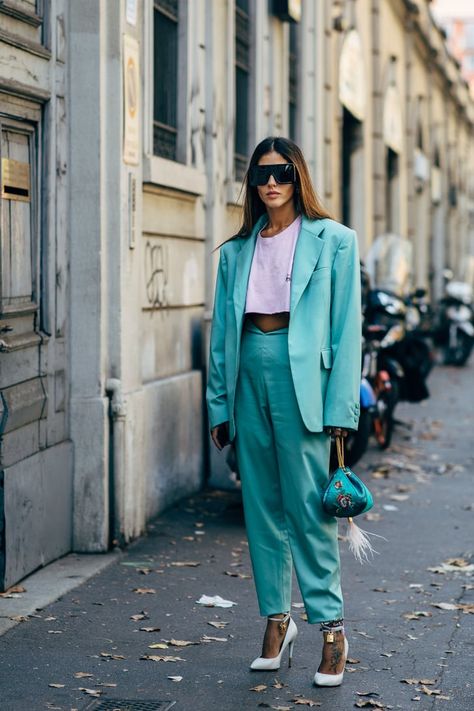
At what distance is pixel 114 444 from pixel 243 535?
3.54ft

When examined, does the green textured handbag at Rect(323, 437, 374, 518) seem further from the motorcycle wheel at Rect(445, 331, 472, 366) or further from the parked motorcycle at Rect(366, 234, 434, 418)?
the motorcycle wheel at Rect(445, 331, 472, 366)

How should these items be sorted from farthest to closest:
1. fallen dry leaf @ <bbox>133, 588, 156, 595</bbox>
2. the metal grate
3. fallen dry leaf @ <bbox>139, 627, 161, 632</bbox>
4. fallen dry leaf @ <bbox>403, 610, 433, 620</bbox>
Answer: fallen dry leaf @ <bbox>133, 588, 156, 595</bbox>, fallen dry leaf @ <bbox>403, 610, 433, 620</bbox>, fallen dry leaf @ <bbox>139, 627, 161, 632</bbox>, the metal grate

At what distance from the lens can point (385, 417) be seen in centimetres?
1179

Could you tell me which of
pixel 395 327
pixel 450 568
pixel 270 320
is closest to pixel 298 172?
pixel 270 320

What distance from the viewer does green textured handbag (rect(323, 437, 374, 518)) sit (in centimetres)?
481

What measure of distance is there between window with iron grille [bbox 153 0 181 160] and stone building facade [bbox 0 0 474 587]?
16 millimetres

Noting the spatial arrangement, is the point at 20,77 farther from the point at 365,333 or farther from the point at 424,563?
the point at 365,333

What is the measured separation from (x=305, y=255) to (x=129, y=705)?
174cm

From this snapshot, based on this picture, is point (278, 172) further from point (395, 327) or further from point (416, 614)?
point (395, 327)

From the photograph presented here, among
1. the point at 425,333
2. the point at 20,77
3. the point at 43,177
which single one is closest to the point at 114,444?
the point at 43,177

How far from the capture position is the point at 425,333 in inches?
714

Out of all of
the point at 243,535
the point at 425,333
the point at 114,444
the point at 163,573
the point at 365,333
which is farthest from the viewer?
the point at 425,333

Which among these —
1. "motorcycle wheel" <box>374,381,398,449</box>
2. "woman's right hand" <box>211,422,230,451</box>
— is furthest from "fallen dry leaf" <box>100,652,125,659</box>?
"motorcycle wheel" <box>374,381,398,449</box>

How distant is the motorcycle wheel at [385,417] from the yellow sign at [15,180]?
556 centimetres
